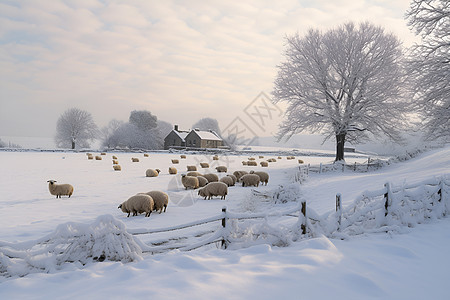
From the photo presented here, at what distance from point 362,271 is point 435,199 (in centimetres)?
568

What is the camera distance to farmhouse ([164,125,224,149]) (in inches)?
2677

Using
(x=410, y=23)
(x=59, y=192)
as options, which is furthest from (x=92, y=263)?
(x=410, y=23)

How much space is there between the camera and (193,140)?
68.9 metres

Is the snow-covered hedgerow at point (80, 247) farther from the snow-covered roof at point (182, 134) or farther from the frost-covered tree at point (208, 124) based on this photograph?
the frost-covered tree at point (208, 124)

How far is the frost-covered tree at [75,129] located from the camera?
71.9 meters

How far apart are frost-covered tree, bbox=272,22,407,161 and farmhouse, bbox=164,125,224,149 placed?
41.4 meters

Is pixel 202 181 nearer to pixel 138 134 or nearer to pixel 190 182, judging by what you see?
pixel 190 182

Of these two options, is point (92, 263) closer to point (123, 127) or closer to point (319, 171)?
point (319, 171)

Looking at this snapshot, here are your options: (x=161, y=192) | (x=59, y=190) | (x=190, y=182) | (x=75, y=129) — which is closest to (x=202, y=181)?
(x=190, y=182)

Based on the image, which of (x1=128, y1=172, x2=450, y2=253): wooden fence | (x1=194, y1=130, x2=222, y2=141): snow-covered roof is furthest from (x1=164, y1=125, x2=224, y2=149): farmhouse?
(x1=128, y1=172, x2=450, y2=253): wooden fence

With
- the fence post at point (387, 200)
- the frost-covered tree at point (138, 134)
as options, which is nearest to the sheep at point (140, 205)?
the fence post at point (387, 200)

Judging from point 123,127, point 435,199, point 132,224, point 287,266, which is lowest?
point 132,224

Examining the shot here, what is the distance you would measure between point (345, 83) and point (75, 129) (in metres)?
Result: 67.9

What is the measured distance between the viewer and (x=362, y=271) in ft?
16.7
